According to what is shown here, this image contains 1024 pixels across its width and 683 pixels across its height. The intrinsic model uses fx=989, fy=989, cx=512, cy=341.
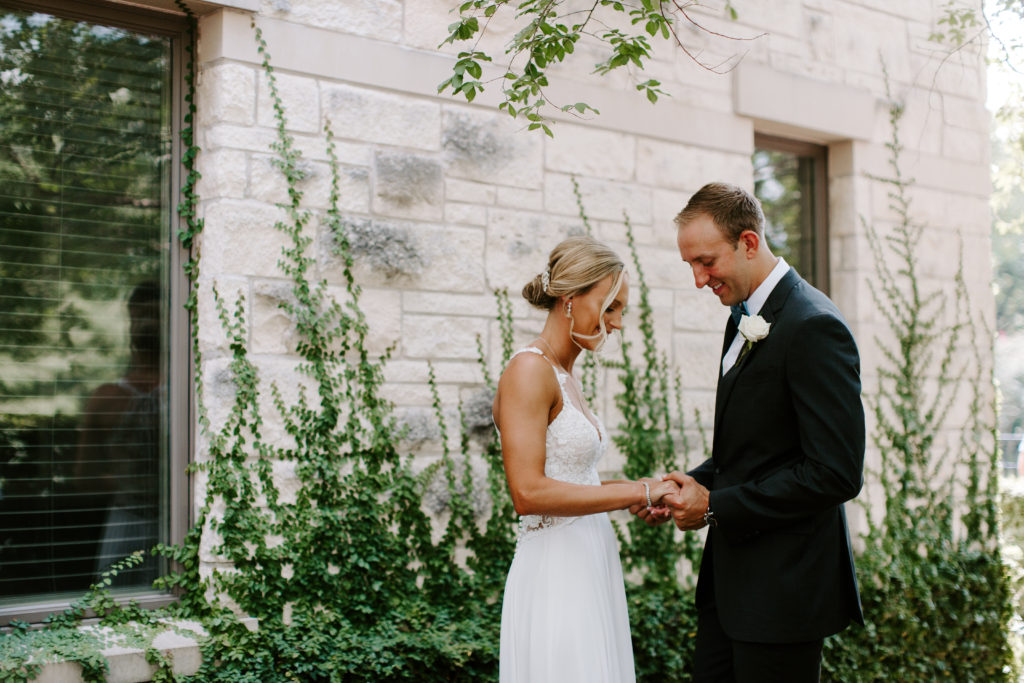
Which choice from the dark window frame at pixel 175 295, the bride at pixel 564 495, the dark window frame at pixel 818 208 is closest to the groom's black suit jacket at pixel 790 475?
the bride at pixel 564 495

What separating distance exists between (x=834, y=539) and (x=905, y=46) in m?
4.53

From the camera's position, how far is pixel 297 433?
4.18 meters

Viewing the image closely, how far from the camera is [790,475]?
2.93m

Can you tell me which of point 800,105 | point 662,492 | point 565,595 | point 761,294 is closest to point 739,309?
point 761,294

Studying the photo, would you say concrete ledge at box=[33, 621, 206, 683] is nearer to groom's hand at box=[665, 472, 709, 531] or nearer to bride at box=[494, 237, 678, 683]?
bride at box=[494, 237, 678, 683]

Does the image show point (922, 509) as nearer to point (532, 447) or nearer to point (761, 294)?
point (761, 294)

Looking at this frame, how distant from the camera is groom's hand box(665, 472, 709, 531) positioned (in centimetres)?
319

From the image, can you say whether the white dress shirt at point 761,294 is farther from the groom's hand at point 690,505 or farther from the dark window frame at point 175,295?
the dark window frame at point 175,295

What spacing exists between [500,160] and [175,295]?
1662 millimetres

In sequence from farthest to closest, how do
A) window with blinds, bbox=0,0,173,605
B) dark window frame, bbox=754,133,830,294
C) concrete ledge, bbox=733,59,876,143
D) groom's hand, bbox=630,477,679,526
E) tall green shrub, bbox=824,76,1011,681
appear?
dark window frame, bbox=754,133,830,294, concrete ledge, bbox=733,59,876,143, tall green shrub, bbox=824,76,1011,681, window with blinds, bbox=0,0,173,605, groom's hand, bbox=630,477,679,526

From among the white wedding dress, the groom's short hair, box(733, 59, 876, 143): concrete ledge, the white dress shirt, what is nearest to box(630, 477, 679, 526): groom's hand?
the white wedding dress

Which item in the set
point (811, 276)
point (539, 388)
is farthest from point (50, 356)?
point (811, 276)

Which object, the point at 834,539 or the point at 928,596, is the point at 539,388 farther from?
the point at 928,596

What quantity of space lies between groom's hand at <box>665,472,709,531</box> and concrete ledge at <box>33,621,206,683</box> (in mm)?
1901
